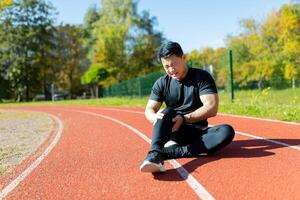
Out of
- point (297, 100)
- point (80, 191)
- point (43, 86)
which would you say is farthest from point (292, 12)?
Result: point (43, 86)

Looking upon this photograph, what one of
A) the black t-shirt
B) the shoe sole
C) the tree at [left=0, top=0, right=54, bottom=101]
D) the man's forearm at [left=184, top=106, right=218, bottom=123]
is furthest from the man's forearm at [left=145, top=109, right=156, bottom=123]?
the tree at [left=0, top=0, right=54, bottom=101]

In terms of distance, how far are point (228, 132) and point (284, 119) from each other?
465cm

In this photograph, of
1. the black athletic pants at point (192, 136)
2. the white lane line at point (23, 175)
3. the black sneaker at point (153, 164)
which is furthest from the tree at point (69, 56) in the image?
the black sneaker at point (153, 164)

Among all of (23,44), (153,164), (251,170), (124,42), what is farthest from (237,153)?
(23,44)

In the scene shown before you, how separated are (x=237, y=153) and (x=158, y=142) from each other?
4.05 ft

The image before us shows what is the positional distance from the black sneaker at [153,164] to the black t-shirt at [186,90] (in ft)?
3.50

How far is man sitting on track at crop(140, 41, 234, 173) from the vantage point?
5.56 metres

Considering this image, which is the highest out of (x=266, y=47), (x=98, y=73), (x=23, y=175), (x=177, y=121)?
(x=266, y=47)

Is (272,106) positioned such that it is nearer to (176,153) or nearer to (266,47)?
(176,153)

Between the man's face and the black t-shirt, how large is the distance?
14 centimetres

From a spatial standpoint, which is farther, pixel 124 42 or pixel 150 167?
pixel 124 42

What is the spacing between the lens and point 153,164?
4.75m

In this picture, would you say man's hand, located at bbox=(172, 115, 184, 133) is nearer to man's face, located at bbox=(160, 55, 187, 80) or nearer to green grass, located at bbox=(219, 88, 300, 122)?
man's face, located at bbox=(160, 55, 187, 80)

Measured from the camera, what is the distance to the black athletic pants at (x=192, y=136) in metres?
5.27
